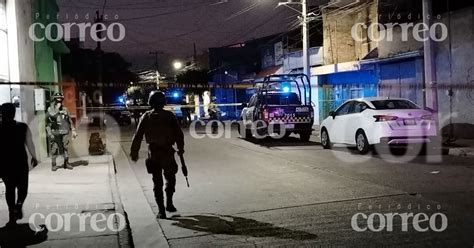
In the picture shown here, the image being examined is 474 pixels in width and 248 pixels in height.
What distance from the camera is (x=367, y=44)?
29328mm

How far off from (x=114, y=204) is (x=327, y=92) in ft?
79.1

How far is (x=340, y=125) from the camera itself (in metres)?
15.9

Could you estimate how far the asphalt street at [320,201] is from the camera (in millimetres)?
6262

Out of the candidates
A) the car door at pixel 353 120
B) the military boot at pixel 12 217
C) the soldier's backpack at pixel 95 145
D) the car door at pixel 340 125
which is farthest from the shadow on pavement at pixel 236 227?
the soldier's backpack at pixel 95 145

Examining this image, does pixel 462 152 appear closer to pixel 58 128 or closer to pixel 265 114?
pixel 265 114

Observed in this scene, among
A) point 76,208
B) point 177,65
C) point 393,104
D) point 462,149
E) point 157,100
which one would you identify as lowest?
point 76,208

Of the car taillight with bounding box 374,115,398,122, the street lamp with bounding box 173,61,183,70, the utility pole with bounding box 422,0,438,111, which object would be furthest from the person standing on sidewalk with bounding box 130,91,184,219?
the street lamp with bounding box 173,61,183,70

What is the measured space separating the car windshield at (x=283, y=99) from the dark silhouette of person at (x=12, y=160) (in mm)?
14270

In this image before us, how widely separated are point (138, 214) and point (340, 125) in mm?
9144

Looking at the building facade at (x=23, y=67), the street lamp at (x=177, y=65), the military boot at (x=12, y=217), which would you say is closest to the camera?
the military boot at (x=12, y=217)

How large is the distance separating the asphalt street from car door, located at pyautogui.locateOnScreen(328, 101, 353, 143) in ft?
4.05

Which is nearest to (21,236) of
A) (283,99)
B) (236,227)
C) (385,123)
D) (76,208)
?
(76,208)

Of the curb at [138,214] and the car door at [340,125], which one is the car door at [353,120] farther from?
the curb at [138,214]

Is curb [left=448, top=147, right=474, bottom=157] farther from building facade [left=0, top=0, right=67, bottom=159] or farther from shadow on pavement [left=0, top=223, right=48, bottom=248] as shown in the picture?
shadow on pavement [left=0, top=223, right=48, bottom=248]
